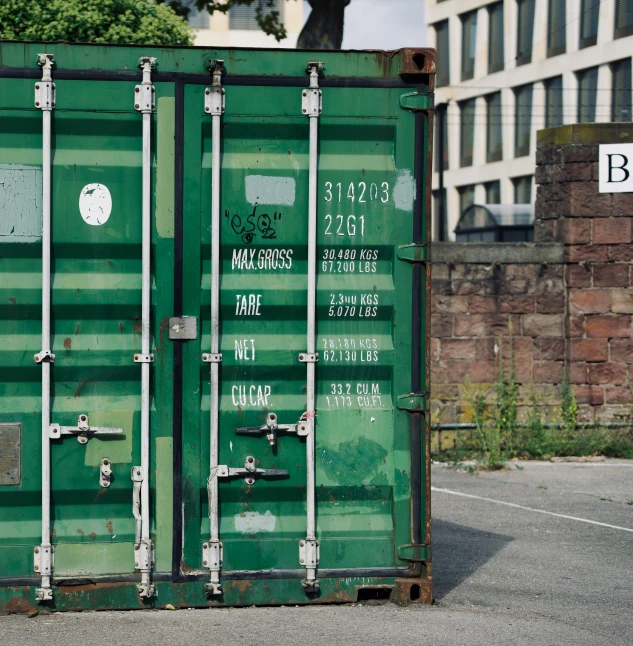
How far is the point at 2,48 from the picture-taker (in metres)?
6.68

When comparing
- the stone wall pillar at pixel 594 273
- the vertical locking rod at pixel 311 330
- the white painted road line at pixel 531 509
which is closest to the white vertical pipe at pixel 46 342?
the vertical locking rod at pixel 311 330

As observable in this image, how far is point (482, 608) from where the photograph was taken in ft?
23.8

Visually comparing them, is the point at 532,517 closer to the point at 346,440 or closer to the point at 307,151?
the point at 346,440

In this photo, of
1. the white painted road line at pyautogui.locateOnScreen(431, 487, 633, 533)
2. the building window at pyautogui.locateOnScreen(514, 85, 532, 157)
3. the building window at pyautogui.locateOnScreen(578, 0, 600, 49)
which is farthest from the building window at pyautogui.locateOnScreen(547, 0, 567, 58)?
the white painted road line at pyautogui.locateOnScreen(431, 487, 633, 533)

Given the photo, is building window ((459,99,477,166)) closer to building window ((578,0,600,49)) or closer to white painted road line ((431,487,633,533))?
building window ((578,0,600,49))

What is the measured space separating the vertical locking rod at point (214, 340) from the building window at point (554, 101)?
42786 mm

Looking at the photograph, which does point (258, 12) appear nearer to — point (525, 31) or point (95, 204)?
point (95, 204)

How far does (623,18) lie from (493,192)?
403 inches

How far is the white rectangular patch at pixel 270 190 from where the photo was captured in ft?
22.5

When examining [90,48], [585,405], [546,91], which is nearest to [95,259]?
[90,48]

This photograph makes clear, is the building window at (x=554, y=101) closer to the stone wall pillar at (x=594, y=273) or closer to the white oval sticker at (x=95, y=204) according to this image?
the stone wall pillar at (x=594, y=273)

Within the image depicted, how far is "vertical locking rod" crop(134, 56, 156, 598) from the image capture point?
21.9 ft

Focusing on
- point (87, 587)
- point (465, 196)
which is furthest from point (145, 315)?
point (465, 196)

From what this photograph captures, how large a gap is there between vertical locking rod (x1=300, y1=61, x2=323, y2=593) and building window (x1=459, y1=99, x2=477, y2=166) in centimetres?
4800
